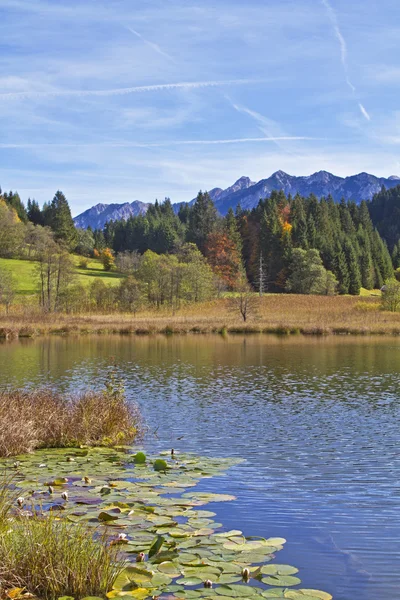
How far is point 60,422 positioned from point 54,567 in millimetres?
8559

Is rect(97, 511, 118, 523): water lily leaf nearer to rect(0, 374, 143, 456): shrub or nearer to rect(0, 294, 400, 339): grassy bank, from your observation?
rect(0, 374, 143, 456): shrub

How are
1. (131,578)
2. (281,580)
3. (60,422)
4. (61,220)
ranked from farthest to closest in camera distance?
(61,220), (60,422), (281,580), (131,578)

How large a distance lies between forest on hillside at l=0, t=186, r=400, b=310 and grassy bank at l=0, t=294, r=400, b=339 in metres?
10.4

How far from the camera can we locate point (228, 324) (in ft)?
200

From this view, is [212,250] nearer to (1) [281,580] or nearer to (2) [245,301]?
(2) [245,301]

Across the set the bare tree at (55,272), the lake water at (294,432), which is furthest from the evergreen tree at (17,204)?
the lake water at (294,432)

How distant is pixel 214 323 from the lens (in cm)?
6156

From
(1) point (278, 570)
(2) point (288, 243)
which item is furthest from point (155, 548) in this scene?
(2) point (288, 243)

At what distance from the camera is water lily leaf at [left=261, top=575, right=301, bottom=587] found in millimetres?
7078

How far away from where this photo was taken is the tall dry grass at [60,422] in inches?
539

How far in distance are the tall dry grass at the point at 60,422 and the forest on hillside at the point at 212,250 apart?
59.7 meters

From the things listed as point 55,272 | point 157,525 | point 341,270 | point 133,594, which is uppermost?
point 341,270

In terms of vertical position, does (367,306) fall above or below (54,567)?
Result: above

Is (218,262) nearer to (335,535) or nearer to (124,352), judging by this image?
(124,352)
